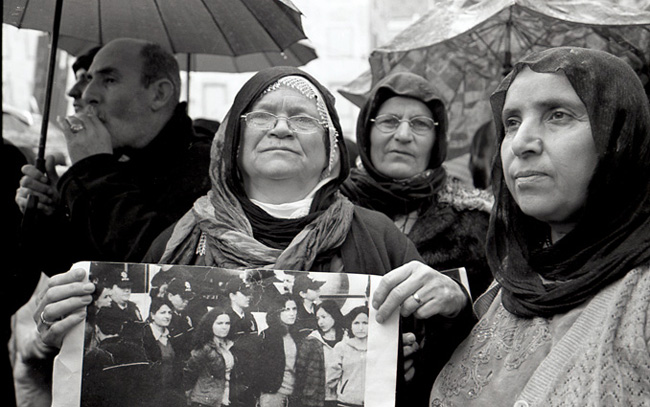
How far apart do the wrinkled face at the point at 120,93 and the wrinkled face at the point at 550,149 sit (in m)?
2.14

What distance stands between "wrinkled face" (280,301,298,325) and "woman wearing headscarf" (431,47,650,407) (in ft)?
1.55

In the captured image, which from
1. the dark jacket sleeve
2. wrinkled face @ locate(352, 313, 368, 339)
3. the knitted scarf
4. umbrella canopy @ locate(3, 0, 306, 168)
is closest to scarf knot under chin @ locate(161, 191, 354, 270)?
the knitted scarf

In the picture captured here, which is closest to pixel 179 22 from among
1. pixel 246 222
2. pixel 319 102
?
pixel 319 102

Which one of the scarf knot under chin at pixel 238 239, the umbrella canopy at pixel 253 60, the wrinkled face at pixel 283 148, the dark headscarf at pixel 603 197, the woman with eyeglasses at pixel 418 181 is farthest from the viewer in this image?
the umbrella canopy at pixel 253 60

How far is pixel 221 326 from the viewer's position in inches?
89.6

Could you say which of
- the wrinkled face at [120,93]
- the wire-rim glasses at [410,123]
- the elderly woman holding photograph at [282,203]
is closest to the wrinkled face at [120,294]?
the elderly woman holding photograph at [282,203]

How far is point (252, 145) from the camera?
2719mm

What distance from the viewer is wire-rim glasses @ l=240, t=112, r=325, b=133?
2715 mm

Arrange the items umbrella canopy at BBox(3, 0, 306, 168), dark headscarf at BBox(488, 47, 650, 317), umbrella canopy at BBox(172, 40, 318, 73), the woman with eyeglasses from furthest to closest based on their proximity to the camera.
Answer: umbrella canopy at BBox(172, 40, 318, 73), the woman with eyeglasses, umbrella canopy at BBox(3, 0, 306, 168), dark headscarf at BBox(488, 47, 650, 317)

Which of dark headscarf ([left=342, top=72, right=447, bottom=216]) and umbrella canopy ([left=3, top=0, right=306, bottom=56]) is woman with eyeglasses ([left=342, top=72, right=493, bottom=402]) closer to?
dark headscarf ([left=342, top=72, right=447, bottom=216])

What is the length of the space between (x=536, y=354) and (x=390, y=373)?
1.33 feet

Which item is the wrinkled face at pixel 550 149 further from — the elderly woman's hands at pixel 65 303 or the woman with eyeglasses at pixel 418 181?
the woman with eyeglasses at pixel 418 181

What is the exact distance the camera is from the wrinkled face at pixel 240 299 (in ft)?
7.50

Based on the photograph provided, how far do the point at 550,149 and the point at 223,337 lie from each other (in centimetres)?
105
